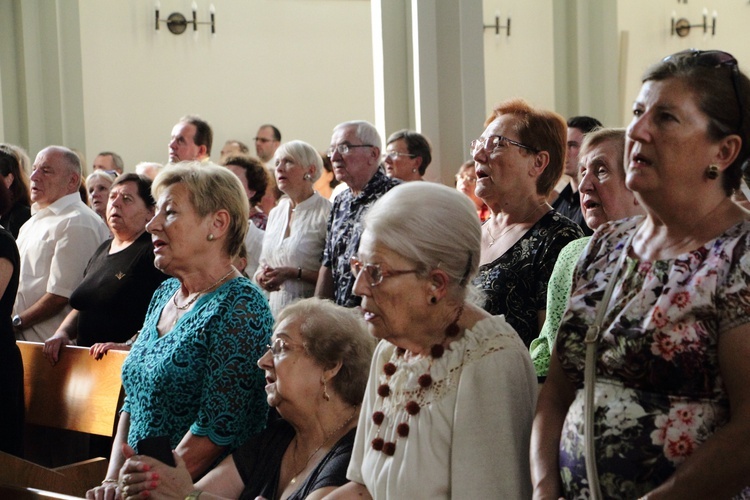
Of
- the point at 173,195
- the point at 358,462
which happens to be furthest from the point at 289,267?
the point at 358,462

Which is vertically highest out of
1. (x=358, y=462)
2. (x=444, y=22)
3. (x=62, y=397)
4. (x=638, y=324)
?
(x=444, y=22)

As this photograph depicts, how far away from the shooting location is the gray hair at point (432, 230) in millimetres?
2137

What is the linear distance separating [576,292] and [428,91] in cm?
421

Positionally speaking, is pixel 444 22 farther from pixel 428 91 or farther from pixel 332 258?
pixel 332 258

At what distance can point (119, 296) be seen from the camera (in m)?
4.56

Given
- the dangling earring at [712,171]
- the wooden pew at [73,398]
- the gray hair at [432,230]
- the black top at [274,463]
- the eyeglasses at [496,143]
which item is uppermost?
the eyeglasses at [496,143]

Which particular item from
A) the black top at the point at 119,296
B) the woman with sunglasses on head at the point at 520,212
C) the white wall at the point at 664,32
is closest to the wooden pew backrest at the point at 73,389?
the black top at the point at 119,296

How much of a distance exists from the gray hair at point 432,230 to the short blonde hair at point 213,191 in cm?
112

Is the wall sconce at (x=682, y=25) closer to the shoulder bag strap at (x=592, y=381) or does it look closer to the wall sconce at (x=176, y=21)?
the wall sconce at (x=176, y=21)

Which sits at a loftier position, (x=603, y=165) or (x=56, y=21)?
(x=56, y=21)

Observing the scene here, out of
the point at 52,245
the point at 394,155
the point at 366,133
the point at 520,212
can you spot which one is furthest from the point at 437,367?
the point at 394,155

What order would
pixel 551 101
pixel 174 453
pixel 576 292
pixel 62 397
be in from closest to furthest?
1. pixel 576 292
2. pixel 174 453
3. pixel 62 397
4. pixel 551 101

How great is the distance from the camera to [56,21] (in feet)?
29.6

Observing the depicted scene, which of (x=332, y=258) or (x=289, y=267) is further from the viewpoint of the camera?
(x=289, y=267)
